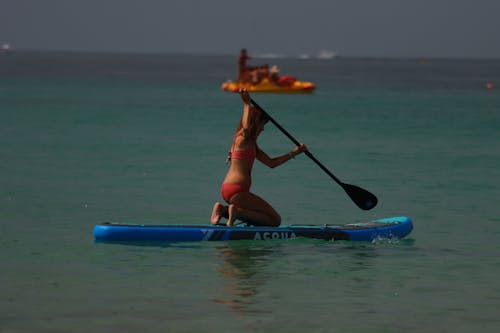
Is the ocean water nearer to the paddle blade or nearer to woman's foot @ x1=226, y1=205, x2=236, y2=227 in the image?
woman's foot @ x1=226, y1=205, x2=236, y2=227

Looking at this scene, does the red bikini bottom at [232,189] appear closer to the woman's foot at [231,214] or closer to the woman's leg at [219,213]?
the woman's foot at [231,214]

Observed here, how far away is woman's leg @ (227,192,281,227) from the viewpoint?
15055mm

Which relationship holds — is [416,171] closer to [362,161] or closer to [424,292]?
[362,161]

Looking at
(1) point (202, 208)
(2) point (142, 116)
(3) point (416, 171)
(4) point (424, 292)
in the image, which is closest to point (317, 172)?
(3) point (416, 171)

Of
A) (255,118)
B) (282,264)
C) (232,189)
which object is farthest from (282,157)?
(282,264)

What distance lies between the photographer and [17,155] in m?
29.6

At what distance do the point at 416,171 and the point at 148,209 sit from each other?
10.0 meters

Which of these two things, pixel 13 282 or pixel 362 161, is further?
pixel 362 161

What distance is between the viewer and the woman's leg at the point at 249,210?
15055mm

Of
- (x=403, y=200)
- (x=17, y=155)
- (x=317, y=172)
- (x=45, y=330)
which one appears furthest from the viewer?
(x=17, y=155)

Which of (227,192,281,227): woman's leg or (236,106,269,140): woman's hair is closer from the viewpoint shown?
(236,106,269,140): woman's hair

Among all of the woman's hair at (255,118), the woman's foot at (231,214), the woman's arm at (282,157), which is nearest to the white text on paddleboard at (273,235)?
the woman's foot at (231,214)

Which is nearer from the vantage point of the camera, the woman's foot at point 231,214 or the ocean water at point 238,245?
the ocean water at point 238,245

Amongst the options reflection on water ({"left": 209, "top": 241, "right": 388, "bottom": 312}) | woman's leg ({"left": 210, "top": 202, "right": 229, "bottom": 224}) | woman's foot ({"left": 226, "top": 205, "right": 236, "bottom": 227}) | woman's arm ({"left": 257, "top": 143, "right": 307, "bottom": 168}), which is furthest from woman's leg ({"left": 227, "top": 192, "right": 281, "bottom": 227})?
woman's arm ({"left": 257, "top": 143, "right": 307, "bottom": 168})
